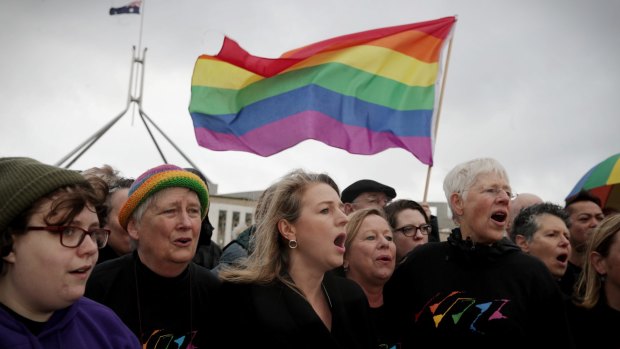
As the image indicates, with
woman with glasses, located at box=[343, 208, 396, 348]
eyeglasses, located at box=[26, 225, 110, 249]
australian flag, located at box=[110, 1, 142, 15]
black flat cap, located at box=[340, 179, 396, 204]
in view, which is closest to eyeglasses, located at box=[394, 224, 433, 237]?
woman with glasses, located at box=[343, 208, 396, 348]

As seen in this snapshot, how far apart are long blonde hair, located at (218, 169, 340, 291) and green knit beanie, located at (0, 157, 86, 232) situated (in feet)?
4.55

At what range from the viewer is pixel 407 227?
5.46m

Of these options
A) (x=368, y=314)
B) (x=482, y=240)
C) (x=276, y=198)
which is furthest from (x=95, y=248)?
(x=482, y=240)

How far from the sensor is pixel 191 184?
355 centimetres

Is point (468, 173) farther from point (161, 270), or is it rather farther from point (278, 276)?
point (161, 270)

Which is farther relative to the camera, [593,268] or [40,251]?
[593,268]

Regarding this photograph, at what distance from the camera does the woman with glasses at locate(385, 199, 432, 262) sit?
545cm

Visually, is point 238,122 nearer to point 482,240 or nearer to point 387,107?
point 387,107

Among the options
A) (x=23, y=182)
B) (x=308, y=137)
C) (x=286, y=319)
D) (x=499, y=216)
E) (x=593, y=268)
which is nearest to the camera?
(x=23, y=182)

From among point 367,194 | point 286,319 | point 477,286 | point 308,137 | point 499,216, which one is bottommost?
point 286,319

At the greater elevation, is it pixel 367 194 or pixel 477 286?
pixel 367 194

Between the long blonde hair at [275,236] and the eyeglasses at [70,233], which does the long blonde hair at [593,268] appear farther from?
the eyeglasses at [70,233]

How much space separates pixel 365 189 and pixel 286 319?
3226 millimetres

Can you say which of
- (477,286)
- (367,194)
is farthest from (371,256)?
(367,194)
